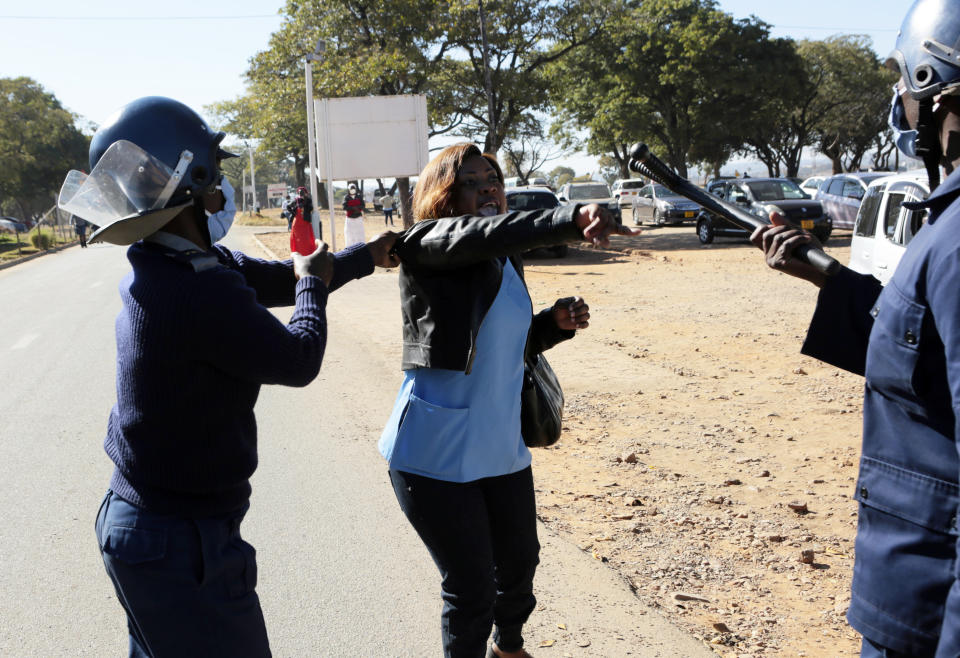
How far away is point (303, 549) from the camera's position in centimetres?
446

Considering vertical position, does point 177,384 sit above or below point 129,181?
below

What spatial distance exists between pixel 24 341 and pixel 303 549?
8.77m

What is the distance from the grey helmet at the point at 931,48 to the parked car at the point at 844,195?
24.4m

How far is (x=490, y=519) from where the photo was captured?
2709 mm

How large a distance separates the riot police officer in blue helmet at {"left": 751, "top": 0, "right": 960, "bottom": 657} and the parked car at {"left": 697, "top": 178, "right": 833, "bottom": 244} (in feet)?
64.6

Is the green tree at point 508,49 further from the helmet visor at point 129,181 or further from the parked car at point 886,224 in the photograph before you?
the helmet visor at point 129,181

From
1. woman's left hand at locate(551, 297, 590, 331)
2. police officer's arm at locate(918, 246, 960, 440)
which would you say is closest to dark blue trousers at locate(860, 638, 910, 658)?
police officer's arm at locate(918, 246, 960, 440)

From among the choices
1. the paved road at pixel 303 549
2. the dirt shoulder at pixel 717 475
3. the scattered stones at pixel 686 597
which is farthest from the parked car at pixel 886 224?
the scattered stones at pixel 686 597

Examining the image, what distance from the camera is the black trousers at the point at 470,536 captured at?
2545mm

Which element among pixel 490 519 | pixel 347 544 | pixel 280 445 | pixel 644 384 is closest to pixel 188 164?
pixel 490 519

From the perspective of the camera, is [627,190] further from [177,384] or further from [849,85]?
[177,384]

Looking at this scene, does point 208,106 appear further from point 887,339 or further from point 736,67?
point 887,339

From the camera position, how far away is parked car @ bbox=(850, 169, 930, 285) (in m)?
9.03

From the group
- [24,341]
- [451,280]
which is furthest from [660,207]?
[451,280]
